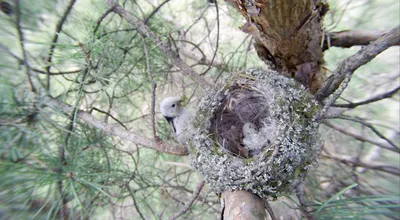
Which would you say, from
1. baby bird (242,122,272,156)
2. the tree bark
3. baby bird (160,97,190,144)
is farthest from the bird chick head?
the tree bark

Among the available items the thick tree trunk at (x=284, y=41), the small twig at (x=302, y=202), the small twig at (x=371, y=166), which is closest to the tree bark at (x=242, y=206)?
the thick tree trunk at (x=284, y=41)

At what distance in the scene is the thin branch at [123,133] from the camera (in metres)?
0.99

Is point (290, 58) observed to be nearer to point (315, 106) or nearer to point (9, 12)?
point (315, 106)

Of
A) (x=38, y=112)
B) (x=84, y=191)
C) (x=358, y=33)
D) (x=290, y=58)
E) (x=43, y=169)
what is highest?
(x=358, y=33)

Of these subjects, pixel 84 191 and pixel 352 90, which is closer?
pixel 84 191

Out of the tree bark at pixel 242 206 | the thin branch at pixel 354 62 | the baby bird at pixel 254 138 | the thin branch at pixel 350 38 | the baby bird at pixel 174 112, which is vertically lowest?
the tree bark at pixel 242 206

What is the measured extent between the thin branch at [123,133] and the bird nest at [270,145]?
0.22 ft

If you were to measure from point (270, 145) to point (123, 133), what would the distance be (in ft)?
1.84

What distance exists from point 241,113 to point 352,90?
896 mm

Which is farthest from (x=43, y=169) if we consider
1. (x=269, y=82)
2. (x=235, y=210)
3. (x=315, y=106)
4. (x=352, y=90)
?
(x=352, y=90)

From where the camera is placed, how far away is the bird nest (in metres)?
0.86

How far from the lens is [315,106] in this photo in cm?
90

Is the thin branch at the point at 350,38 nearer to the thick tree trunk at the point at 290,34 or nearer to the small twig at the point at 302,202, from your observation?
the thick tree trunk at the point at 290,34

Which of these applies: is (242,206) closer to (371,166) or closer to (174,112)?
(174,112)
